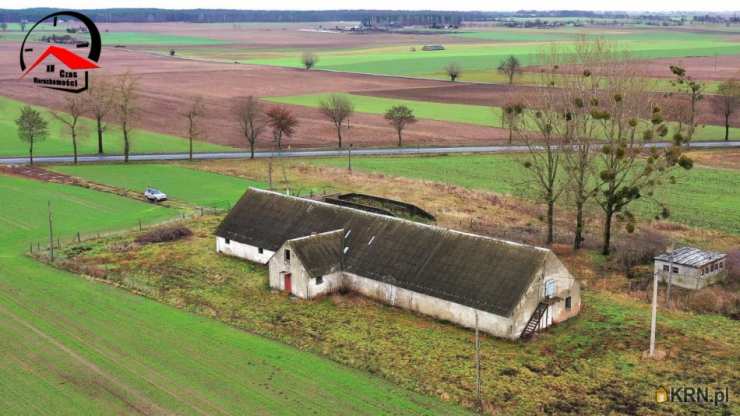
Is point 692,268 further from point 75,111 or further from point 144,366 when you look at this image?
point 75,111

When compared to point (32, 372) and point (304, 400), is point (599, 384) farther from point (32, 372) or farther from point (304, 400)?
point (32, 372)

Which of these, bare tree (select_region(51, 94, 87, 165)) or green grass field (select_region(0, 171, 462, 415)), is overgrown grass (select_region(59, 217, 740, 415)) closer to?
green grass field (select_region(0, 171, 462, 415))

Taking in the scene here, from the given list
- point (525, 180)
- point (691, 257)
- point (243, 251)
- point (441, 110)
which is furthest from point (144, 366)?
point (441, 110)

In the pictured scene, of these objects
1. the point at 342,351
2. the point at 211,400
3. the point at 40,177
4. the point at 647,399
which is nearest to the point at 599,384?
the point at 647,399

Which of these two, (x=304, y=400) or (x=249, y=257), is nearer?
(x=304, y=400)

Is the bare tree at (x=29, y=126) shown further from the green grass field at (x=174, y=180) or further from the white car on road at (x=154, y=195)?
the white car on road at (x=154, y=195)

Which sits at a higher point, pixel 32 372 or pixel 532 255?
pixel 532 255
